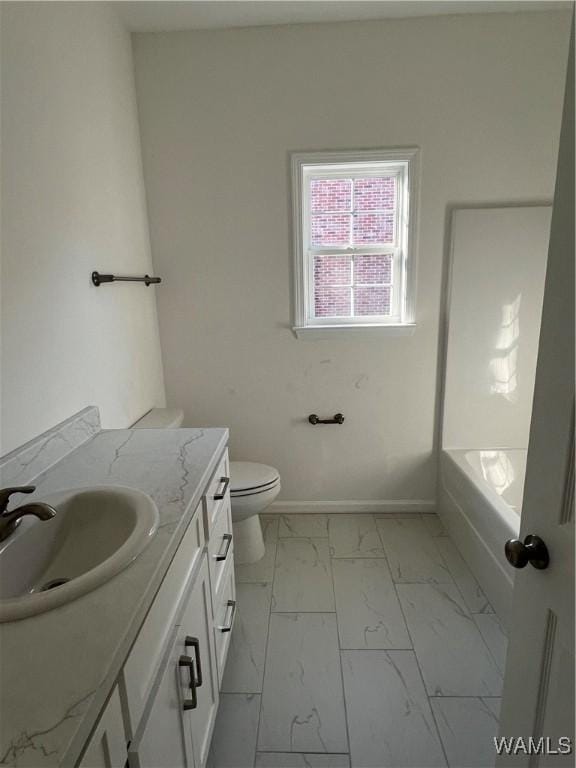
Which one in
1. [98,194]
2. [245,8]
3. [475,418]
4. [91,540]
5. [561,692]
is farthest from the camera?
[475,418]

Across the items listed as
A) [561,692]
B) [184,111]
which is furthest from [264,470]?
[184,111]

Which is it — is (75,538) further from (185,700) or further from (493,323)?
(493,323)

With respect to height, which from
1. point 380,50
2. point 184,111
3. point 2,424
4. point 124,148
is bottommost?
point 2,424

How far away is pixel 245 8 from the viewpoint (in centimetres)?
204

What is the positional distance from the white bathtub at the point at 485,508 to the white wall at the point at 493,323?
0.45 feet

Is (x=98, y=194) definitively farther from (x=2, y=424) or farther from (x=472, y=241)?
(x=472, y=241)

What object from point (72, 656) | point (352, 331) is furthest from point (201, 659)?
point (352, 331)

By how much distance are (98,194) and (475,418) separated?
2.20m

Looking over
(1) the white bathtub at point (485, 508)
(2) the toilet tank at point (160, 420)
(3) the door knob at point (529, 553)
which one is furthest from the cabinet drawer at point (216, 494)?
(1) the white bathtub at point (485, 508)

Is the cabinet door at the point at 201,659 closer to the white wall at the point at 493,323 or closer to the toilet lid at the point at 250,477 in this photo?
the toilet lid at the point at 250,477

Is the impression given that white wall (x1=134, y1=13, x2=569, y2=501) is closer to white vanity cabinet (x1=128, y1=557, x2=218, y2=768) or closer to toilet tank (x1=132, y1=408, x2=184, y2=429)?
toilet tank (x1=132, y1=408, x2=184, y2=429)

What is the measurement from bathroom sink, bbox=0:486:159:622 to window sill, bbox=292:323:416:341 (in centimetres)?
155

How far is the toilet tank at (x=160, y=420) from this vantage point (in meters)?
2.14

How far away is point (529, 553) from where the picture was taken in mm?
770
